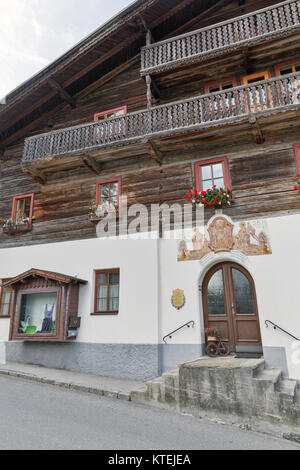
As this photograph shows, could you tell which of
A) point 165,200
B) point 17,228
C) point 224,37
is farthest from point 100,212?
point 224,37

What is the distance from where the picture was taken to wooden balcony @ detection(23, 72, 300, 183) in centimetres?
895

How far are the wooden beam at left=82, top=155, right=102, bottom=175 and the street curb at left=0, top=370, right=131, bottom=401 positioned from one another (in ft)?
22.3

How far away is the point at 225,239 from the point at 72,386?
560 cm

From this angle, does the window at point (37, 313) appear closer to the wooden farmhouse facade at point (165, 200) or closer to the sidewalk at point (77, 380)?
the wooden farmhouse facade at point (165, 200)

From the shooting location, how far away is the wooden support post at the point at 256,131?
29.1 feet

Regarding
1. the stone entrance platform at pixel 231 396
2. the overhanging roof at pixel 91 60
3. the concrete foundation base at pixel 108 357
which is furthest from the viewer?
the overhanging roof at pixel 91 60

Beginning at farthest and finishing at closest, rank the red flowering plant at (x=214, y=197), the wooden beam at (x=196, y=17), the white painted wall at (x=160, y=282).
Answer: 1. the wooden beam at (x=196, y=17)
2. the red flowering plant at (x=214, y=197)
3. the white painted wall at (x=160, y=282)

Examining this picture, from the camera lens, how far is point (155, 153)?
10312mm

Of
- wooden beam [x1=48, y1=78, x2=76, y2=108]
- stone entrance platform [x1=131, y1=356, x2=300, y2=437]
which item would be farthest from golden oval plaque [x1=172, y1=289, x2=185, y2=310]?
wooden beam [x1=48, y1=78, x2=76, y2=108]

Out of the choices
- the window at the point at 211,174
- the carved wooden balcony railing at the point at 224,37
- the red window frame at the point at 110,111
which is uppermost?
the carved wooden balcony railing at the point at 224,37

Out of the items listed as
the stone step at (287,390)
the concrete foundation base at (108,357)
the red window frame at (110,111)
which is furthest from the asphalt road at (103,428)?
the red window frame at (110,111)

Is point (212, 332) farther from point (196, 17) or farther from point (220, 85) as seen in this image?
point (196, 17)

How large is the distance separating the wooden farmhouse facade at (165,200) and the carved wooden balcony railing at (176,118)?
5 centimetres

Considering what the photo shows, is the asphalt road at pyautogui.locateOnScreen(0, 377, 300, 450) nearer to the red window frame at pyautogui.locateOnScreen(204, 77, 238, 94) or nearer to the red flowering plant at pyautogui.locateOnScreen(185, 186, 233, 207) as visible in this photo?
the red flowering plant at pyautogui.locateOnScreen(185, 186, 233, 207)
